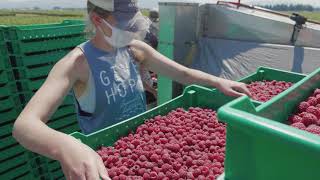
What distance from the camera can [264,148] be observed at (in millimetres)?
711

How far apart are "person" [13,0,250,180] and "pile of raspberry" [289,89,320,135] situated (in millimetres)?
412

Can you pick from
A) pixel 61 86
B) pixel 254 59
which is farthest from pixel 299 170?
pixel 254 59

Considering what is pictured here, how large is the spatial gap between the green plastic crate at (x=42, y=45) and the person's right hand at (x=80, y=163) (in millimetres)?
1890

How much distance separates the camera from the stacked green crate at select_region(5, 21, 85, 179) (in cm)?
262

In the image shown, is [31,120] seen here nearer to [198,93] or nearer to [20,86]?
[198,93]

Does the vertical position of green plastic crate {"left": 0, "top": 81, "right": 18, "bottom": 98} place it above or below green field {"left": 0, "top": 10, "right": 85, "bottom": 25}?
above

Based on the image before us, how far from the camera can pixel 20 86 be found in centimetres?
264

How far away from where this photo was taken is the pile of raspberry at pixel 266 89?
6.47 ft

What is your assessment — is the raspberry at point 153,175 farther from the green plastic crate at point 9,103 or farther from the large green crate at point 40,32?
the large green crate at point 40,32

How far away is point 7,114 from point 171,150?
162 centimetres

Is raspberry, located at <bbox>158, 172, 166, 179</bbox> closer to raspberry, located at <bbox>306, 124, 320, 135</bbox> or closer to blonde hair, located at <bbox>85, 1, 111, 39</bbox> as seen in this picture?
raspberry, located at <bbox>306, 124, 320, 135</bbox>

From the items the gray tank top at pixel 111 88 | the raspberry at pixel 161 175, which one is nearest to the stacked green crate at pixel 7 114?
the gray tank top at pixel 111 88

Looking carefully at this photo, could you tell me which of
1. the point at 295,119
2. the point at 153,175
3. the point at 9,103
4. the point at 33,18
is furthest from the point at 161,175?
the point at 33,18

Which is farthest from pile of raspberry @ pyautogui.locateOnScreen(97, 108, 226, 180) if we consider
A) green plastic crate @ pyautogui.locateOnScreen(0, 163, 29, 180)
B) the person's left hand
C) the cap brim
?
green plastic crate @ pyautogui.locateOnScreen(0, 163, 29, 180)
